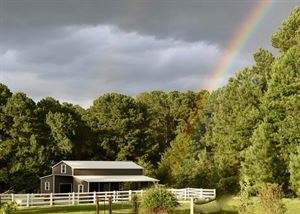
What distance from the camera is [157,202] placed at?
27734 millimetres

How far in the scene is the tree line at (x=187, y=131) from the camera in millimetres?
43438

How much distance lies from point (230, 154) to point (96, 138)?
3052cm

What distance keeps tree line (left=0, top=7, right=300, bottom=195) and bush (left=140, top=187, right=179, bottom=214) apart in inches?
484

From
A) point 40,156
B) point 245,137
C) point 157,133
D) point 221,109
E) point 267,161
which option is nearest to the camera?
point 267,161

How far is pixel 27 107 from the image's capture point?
67625mm

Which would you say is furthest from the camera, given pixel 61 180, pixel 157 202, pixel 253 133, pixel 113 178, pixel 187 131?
pixel 187 131

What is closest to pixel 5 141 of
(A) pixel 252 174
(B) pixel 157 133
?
(B) pixel 157 133

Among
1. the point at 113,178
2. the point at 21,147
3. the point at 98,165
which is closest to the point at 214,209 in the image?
the point at 113,178

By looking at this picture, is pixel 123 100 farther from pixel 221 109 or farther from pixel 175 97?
pixel 221 109

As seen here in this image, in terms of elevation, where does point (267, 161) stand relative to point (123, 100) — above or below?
below

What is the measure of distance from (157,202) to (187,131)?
4783 centimetres

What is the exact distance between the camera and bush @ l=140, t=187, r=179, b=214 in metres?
27.2

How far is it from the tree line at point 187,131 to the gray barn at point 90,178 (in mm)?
5865

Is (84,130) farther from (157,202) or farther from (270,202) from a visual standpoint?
(270,202)
